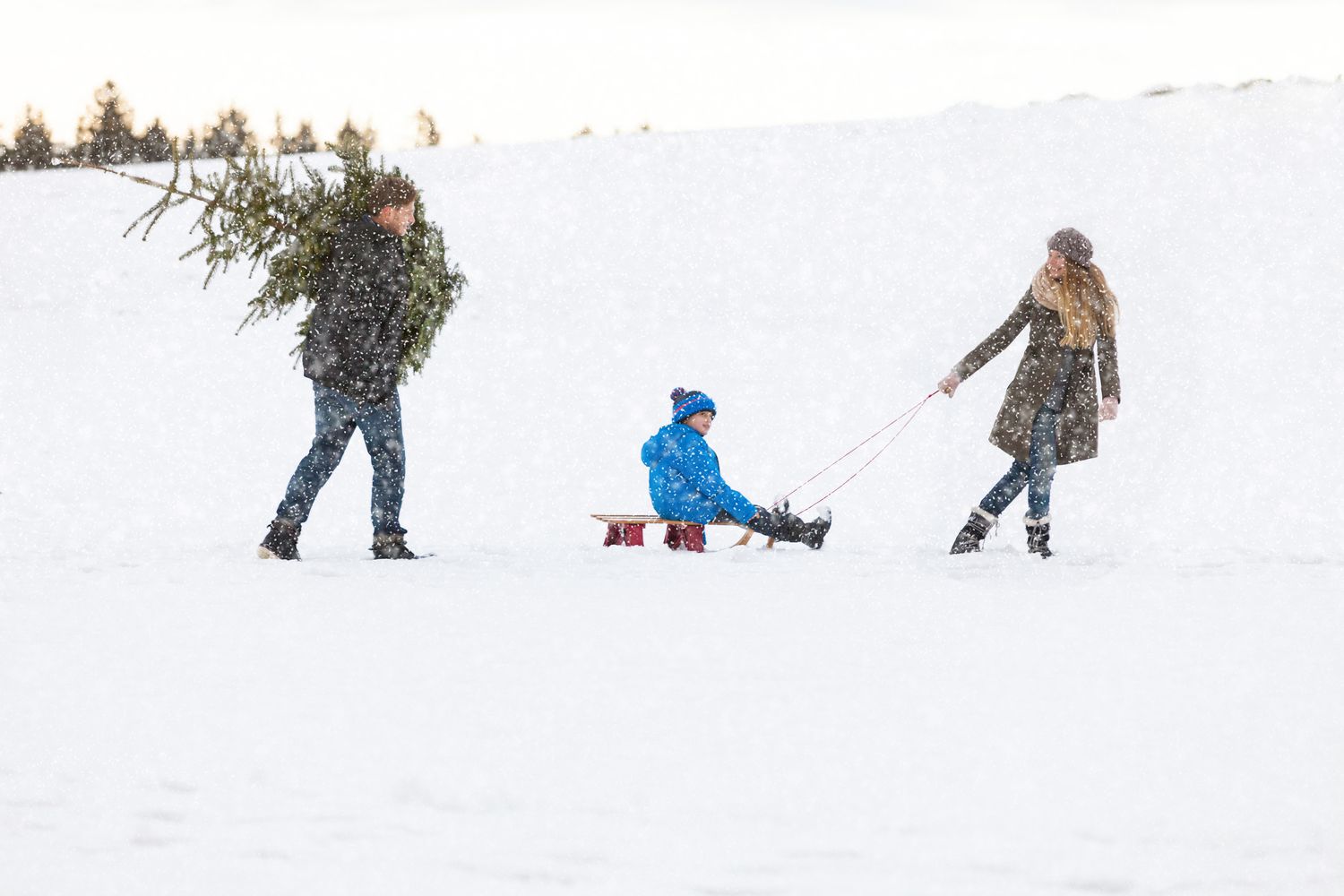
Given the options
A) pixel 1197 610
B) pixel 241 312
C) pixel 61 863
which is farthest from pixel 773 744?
pixel 241 312

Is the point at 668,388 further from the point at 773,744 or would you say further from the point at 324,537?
the point at 773,744

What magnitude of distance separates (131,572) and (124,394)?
30.7 feet

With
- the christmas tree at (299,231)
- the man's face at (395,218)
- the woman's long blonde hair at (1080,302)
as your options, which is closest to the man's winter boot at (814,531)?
the woman's long blonde hair at (1080,302)

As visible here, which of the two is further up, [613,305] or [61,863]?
[613,305]

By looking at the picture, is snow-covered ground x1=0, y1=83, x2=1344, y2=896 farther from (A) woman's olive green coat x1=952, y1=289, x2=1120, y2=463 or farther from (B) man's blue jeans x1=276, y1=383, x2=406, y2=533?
(A) woman's olive green coat x1=952, y1=289, x2=1120, y2=463

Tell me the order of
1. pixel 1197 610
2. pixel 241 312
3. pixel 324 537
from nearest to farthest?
pixel 1197 610, pixel 324 537, pixel 241 312

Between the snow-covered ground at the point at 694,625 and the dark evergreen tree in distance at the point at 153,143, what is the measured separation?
110 feet

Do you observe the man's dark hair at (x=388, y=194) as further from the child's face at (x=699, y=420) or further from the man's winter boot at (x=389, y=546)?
the child's face at (x=699, y=420)

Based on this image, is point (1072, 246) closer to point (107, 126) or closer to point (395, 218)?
point (395, 218)

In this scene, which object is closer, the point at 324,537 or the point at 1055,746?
the point at 1055,746

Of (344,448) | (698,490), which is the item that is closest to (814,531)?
(698,490)

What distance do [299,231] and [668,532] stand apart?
2.72 m

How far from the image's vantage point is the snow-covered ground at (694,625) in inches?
134

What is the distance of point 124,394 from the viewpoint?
15539 millimetres
